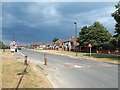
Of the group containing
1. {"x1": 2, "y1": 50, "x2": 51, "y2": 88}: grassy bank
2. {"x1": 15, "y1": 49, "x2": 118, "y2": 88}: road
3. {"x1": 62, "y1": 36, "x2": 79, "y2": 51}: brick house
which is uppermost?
{"x1": 62, "y1": 36, "x2": 79, "y2": 51}: brick house

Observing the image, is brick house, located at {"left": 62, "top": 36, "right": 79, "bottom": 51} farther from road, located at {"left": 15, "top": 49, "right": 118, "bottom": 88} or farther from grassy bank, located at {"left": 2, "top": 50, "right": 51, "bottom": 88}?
grassy bank, located at {"left": 2, "top": 50, "right": 51, "bottom": 88}

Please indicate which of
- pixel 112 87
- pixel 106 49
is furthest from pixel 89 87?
pixel 106 49

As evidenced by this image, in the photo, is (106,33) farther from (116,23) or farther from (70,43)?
(70,43)

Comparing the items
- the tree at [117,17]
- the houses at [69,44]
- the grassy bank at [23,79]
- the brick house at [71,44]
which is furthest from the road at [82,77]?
the brick house at [71,44]

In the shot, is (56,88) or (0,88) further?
(56,88)

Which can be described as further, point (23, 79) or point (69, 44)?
point (69, 44)

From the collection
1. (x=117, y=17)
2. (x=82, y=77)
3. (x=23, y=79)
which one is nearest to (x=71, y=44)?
(x=117, y=17)

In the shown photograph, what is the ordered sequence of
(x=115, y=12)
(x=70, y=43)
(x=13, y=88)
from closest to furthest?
(x=13, y=88) → (x=115, y=12) → (x=70, y=43)

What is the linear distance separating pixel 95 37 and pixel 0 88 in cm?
3652

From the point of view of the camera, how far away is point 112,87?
565 cm

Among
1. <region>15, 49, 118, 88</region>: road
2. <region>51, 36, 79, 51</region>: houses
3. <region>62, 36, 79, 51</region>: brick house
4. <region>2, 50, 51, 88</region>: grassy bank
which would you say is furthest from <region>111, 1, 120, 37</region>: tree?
<region>62, 36, 79, 51</region>: brick house

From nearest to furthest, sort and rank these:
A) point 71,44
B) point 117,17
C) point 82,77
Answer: point 82,77 < point 117,17 < point 71,44

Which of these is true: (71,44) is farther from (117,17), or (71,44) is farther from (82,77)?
(82,77)

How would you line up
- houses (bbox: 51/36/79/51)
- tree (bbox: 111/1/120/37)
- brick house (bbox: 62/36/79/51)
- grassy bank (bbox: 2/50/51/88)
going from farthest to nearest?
houses (bbox: 51/36/79/51) → brick house (bbox: 62/36/79/51) → tree (bbox: 111/1/120/37) → grassy bank (bbox: 2/50/51/88)
